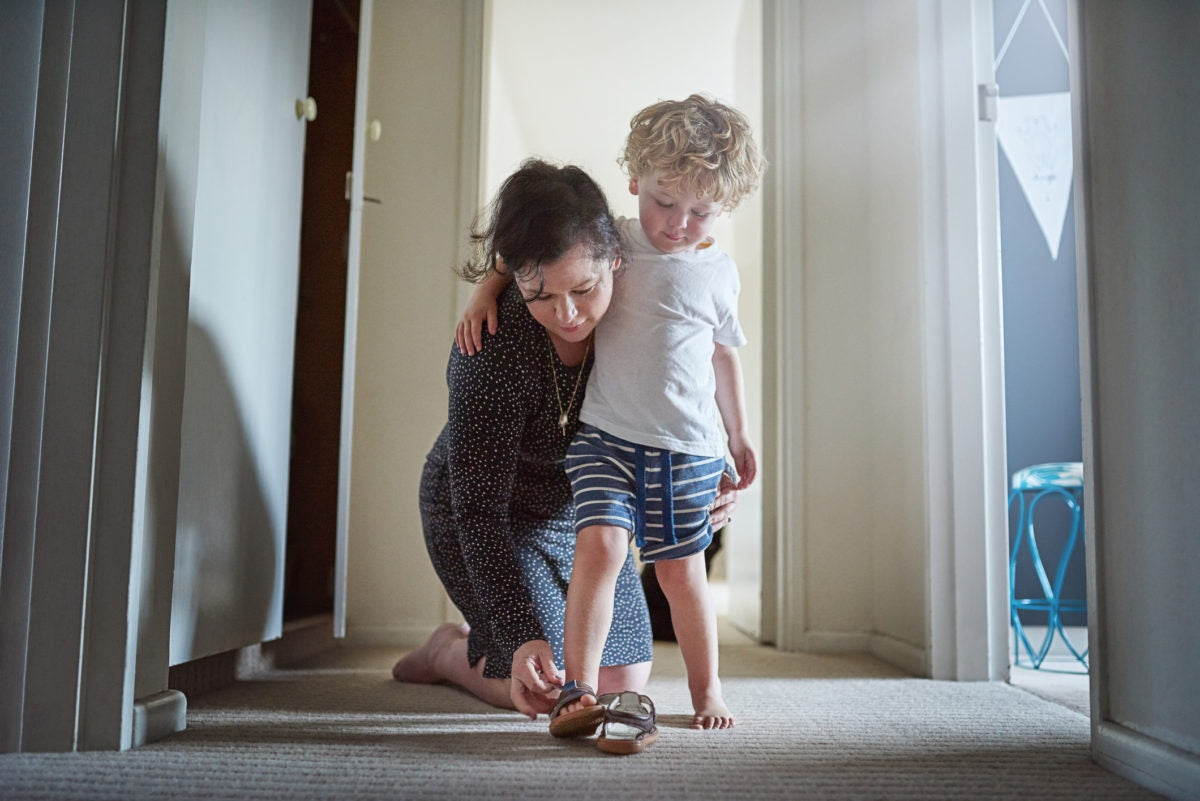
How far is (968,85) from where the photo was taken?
1.87 m

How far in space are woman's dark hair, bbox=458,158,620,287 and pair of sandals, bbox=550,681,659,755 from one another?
0.52 meters

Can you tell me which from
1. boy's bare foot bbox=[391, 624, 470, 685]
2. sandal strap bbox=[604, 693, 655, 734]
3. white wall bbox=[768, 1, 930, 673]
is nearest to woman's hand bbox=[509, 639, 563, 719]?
sandal strap bbox=[604, 693, 655, 734]

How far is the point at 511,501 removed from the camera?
1490 mm

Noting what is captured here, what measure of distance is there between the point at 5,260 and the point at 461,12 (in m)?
1.65

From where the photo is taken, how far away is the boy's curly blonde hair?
1.26 meters

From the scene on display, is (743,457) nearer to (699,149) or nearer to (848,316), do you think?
(699,149)

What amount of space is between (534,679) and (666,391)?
0.40m

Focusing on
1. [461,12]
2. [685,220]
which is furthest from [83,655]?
[461,12]

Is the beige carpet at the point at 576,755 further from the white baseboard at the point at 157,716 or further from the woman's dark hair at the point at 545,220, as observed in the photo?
the woman's dark hair at the point at 545,220

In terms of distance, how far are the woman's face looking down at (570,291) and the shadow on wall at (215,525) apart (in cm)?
52

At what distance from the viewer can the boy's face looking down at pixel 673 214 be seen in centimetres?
127

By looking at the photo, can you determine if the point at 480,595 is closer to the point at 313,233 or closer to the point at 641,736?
the point at 641,736

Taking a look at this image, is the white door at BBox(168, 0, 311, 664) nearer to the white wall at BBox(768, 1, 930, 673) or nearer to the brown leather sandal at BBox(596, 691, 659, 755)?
the brown leather sandal at BBox(596, 691, 659, 755)

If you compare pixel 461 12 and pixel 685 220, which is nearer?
pixel 685 220
